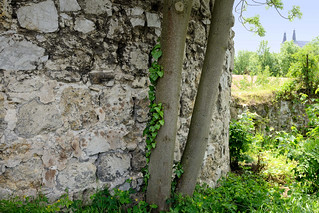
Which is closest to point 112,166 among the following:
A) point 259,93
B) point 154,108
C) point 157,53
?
point 154,108

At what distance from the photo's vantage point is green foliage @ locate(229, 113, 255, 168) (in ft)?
14.5

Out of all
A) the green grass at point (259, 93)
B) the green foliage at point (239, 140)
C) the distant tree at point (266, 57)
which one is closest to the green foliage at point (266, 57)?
the distant tree at point (266, 57)

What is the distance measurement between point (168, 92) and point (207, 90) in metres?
0.53

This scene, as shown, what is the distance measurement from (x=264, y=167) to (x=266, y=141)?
599 mm

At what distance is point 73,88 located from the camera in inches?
89.6

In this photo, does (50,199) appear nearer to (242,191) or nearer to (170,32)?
(170,32)

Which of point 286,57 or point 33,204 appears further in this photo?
point 286,57

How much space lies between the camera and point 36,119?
2.13 metres

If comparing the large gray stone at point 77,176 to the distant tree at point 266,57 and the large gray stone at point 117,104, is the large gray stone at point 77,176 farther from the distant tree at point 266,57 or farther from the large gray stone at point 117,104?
the distant tree at point 266,57

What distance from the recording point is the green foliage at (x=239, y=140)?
4.41 metres

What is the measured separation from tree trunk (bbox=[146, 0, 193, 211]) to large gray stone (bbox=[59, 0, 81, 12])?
2.61 ft

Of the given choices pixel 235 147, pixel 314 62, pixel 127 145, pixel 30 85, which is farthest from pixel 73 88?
pixel 314 62

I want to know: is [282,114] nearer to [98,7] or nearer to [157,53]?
[157,53]

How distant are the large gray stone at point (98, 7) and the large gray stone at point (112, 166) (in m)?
1.39
